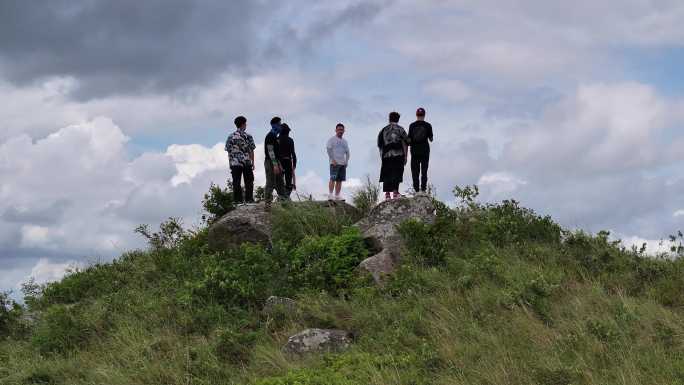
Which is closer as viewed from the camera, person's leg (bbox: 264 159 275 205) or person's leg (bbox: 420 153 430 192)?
person's leg (bbox: 420 153 430 192)

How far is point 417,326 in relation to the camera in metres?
10.7

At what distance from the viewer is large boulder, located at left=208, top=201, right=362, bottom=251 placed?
16.0 metres

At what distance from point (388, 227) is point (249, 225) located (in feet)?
11.6

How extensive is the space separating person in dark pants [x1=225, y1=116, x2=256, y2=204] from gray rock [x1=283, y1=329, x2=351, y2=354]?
746 cm

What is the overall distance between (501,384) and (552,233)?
6350 mm

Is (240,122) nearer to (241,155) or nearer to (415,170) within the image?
(241,155)

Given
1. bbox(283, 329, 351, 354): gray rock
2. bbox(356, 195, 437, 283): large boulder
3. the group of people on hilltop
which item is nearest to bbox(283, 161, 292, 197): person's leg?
the group of people on hilltop

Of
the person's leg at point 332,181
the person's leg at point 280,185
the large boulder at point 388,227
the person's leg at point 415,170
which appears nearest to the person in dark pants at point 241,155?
the person's leg at point 280,185

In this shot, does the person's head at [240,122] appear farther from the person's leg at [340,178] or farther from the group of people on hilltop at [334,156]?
the person's leg at [340,178]

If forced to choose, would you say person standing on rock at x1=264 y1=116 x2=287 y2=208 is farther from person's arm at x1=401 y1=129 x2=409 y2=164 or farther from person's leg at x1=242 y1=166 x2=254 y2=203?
person's arm at x1=401 y1=129 x2=409 y2=164

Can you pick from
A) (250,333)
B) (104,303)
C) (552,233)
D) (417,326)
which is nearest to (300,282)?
(250,333)

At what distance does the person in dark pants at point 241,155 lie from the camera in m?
17.3

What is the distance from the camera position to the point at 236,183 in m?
17.9

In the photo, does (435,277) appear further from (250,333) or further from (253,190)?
(253,190)
